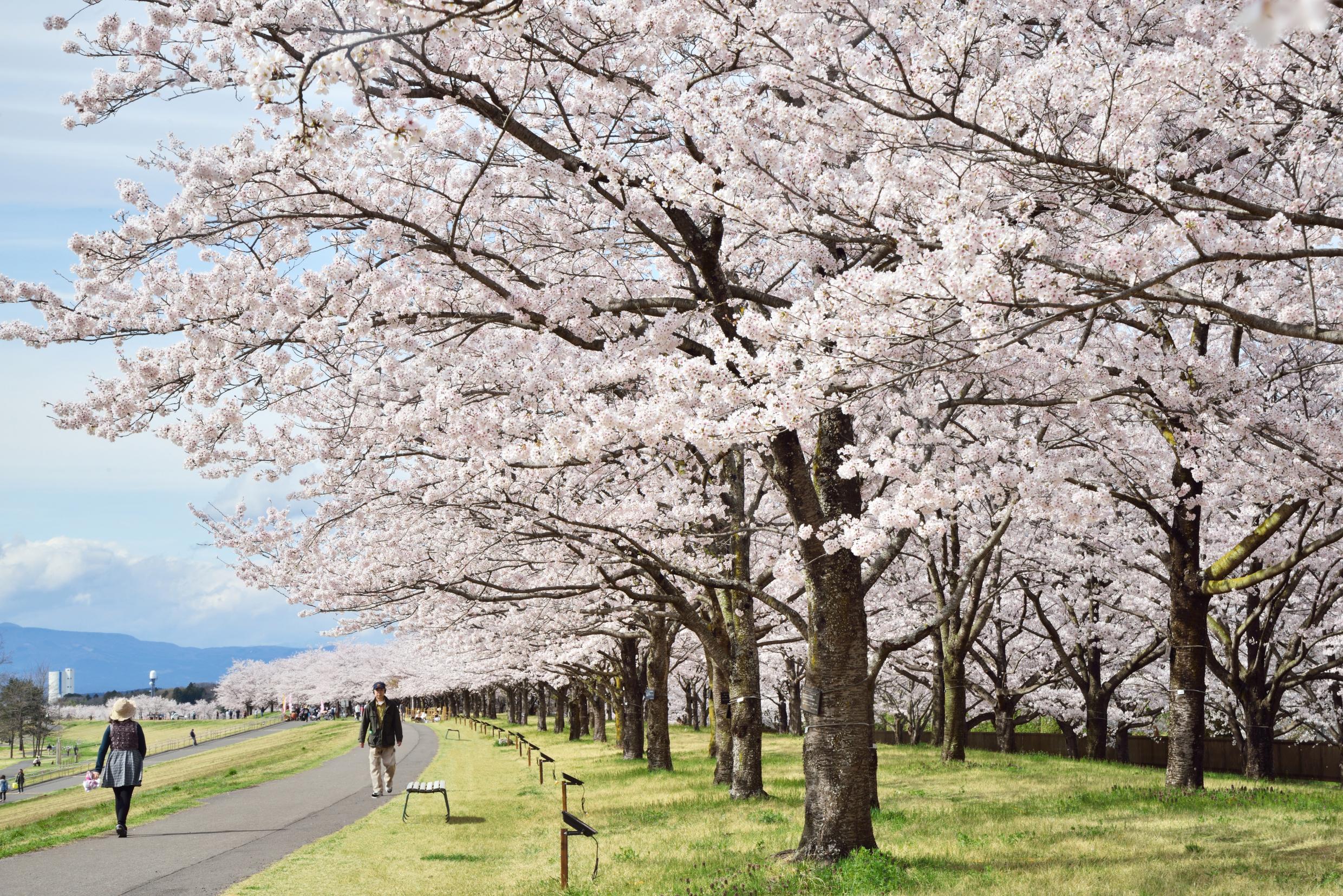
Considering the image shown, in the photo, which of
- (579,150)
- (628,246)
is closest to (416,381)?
(628,246)

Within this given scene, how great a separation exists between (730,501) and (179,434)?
897 cm

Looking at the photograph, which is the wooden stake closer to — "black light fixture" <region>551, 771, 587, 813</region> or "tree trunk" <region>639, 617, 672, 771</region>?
"black light fixture" <region>551, 771, 587, 813</region>

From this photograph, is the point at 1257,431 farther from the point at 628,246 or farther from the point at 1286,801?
the point at 628,246

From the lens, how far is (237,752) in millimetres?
56469

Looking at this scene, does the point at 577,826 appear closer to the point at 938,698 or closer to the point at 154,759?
the point at 938,698

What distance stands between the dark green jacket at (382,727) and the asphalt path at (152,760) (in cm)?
2240

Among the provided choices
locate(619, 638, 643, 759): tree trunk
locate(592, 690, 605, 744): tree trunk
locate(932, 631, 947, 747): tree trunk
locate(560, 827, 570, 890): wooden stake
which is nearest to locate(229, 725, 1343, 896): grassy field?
locate(560, 827, 570, 890): wooden stake

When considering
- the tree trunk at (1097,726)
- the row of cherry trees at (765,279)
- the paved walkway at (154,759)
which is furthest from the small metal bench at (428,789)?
the paved walkway at (154,759)

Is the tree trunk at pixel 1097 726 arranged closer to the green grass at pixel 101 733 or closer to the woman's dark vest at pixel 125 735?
the woman's dark vest at pixel 125 735

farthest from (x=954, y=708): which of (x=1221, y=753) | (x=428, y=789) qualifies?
(x=1221, y=753)

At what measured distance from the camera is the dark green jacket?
49.4ft

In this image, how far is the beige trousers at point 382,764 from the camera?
1575cm

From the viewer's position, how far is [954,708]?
75.1 feet

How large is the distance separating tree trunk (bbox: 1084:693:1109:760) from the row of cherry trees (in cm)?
1229
